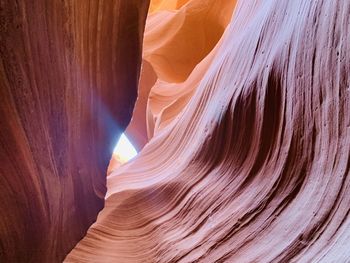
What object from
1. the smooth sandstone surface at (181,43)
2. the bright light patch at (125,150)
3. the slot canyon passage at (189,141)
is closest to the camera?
the slot canyon passage at (189,141)

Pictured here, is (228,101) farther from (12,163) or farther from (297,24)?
(12,163)

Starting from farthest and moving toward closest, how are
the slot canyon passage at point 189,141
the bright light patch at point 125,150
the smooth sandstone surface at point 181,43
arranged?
1. the bright light patch at point 125,150
2. the smooth sandstone surface at point 181,43
3. the slot canyon passage at point 189,141

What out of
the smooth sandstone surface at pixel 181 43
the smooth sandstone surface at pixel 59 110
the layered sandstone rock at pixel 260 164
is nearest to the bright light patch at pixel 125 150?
the smooth sandstone surface at pixel 181 43

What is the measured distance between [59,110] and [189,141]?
708mm

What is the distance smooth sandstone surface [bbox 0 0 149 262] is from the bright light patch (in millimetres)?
2747

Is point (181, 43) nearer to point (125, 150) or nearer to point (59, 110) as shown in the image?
point (125, 150)

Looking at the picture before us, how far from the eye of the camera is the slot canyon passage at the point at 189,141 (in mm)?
1009

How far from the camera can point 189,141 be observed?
5.92ft

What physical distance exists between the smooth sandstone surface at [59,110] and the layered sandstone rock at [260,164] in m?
0.27

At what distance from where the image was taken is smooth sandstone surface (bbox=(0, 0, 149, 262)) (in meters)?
1.01

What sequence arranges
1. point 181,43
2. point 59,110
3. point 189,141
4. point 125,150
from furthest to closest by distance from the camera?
point 125,150 → point 181,43 → point 189,141 → point 59,110

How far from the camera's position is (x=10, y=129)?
1035 millimetres

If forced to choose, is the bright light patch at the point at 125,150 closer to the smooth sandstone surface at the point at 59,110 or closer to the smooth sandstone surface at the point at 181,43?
the smooth sandstone surface at the point at 181,43

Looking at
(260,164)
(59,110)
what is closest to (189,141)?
(260,164)
